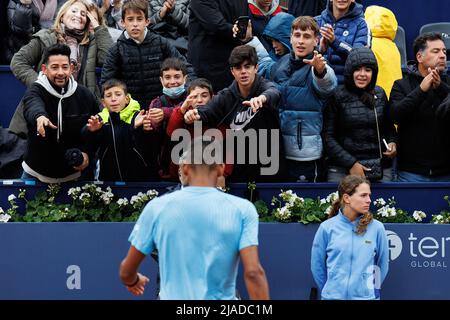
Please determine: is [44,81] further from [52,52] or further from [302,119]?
[302,119]

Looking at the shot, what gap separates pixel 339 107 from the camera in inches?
396

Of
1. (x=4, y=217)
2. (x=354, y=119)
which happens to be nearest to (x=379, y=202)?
(x=354, y=119)

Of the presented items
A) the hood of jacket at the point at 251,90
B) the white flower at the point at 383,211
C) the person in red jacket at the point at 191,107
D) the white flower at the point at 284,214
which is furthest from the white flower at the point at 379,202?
the hood of jacket at the point at 251,90

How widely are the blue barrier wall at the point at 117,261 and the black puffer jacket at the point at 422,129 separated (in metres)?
0.74

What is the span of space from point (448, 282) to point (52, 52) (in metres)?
3.91

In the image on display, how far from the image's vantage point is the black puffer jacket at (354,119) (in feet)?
32.7

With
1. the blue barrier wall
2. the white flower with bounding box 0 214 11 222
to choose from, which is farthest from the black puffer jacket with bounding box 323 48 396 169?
the white flower with bounding box 0 214 11 222

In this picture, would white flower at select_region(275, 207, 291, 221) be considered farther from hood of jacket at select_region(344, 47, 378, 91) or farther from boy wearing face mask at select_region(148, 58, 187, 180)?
hood of jacket at select_region(344, 47, 378, 91)

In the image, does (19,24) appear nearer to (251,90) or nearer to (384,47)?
(251,90)

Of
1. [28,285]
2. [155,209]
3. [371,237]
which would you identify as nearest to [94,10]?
[28,285]

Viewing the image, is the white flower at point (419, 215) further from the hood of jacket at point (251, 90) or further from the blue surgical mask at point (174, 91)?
the blue surgical mask at point (174, 91)

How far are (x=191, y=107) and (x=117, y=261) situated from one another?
57.1 inches

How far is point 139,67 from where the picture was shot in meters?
10.8
